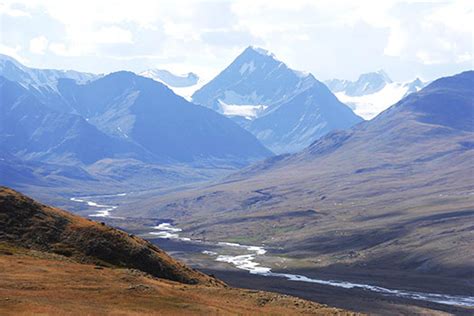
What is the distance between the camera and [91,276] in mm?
72438

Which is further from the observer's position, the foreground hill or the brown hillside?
the brown hillside

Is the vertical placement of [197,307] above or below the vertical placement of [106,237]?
below

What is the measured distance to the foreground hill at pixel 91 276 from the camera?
62938mm

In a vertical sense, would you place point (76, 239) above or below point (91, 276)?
above

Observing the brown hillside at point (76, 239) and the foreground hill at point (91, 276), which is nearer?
the foreground hill at point (91, 276)

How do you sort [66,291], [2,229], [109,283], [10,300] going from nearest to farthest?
[10,300]
[66,291]
[109,283]
[2,229]

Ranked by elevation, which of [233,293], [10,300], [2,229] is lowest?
[10,300]

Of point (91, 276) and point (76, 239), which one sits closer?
point (91, 276)

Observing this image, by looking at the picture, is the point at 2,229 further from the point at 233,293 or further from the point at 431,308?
the point at 431,308

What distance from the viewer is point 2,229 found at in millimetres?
87062

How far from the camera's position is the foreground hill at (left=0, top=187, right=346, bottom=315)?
206 ft

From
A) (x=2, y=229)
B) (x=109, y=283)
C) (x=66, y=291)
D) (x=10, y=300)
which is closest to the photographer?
(x=10, y=300)

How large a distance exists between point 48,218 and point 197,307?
3267 centimetres

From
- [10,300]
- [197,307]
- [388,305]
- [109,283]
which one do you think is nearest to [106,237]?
[109,283]
